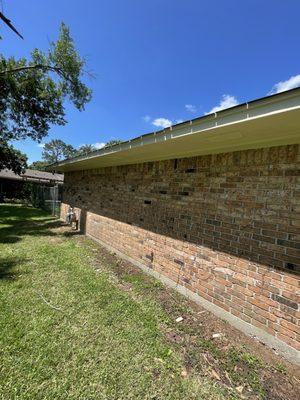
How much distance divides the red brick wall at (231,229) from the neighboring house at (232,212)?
0.01m

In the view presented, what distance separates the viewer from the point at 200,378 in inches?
95.7

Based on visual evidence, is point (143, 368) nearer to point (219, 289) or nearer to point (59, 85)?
point (219, 289)

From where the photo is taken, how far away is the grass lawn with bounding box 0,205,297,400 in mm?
2262

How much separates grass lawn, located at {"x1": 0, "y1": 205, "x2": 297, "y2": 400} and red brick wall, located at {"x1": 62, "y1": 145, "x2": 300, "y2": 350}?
20.4 inches

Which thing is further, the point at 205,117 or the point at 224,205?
the point at 224,205

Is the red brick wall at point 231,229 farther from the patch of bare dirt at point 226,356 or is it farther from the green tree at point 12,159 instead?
the green tree at point 12,159

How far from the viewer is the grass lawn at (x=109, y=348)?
226 centimetres

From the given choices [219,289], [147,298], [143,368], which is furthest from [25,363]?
→ [219,289]

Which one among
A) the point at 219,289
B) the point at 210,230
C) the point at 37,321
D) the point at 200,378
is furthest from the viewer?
the point at 210,230

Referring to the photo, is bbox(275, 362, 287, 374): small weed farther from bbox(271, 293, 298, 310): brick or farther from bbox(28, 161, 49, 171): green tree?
bbox(28, 161, 49, 171): green tree

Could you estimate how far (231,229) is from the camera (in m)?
3.61

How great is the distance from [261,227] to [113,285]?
2.70m

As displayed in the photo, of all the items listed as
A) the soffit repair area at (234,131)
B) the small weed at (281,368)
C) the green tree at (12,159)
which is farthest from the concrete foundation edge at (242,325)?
the green tree at (12,159)

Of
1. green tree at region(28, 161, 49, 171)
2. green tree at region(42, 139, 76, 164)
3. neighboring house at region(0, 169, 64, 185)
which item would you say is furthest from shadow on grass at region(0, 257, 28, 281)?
green tree at region(42, 139, 76, 164)
